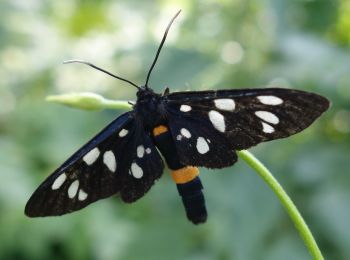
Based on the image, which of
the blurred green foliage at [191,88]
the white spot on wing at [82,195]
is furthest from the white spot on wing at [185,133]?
the blurred green foliage at [191,88]

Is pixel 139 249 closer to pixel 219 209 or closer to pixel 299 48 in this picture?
pixel 219 209

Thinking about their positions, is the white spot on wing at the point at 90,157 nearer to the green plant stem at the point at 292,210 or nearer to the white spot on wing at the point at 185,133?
the white spot on wing at the point at 185,133

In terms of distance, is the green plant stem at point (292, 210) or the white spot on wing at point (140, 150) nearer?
the green plant stem at point (292, 210)

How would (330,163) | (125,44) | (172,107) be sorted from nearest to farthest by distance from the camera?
(172,107) → (330,163) → (125,44)

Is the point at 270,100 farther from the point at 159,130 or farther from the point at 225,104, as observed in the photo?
the point at 159,130

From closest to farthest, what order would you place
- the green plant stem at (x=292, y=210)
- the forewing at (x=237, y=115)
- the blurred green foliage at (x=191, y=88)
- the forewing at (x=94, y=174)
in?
the green plant stem at (x=292, y=210), the forewing at (x=237, y=115), the forewing at (x=94, y=174), the blurred green foliage at (x=191, y=88)

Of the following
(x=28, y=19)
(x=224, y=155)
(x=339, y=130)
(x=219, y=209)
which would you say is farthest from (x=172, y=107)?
(x=28, y=19)

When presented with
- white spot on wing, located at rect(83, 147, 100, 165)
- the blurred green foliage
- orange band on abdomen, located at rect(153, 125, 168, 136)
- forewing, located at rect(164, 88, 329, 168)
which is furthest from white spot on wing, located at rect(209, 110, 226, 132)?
the blurred green foliage

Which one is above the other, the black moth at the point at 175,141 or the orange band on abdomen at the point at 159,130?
the orange band on abdomen at the point at 159,130
